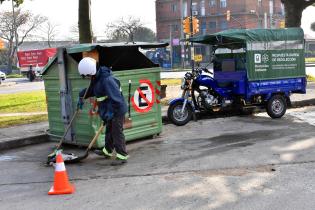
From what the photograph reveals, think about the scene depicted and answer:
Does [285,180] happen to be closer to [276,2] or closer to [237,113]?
[237,113]

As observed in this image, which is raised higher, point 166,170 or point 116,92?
point 116,92

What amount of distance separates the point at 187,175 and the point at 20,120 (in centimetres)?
690

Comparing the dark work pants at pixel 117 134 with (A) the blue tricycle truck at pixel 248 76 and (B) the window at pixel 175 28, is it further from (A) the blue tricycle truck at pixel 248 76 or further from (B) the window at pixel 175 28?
(B) the window at pixel 175 28

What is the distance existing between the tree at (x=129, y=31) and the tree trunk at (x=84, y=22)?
60949 millimetres

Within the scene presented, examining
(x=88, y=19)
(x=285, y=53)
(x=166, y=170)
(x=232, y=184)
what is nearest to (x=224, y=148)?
(x=166, y=170)

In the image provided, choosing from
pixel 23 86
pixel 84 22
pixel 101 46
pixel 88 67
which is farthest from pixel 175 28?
pixel 88 67

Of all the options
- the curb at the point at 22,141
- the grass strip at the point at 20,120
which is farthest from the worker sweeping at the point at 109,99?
the grass strip at the point at 20,120

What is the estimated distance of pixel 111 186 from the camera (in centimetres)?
605

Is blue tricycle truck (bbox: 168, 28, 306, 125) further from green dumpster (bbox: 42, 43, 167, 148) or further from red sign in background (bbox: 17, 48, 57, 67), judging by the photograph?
red sign in background (bbox: 17, 48, 57, 67)

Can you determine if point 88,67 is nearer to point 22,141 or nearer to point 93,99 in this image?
point 93,99

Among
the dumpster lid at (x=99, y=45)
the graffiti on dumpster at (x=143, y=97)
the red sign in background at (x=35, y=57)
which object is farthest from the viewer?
the red sign in background at (x=35, y=57)

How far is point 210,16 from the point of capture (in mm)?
72500

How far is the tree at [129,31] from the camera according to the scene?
2987 inches

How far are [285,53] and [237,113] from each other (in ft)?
6.70
